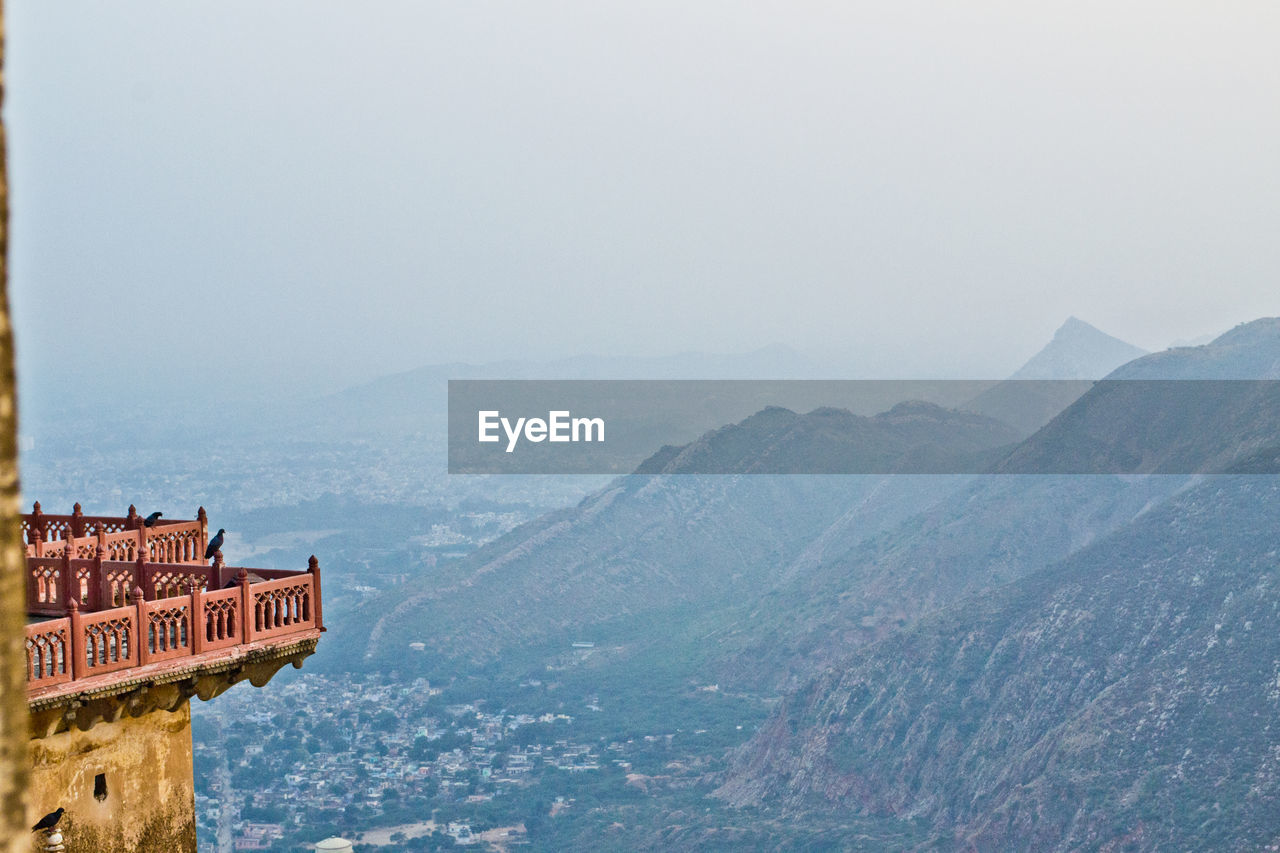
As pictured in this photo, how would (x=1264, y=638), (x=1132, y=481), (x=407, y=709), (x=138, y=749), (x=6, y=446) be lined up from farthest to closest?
(x=407, y=709) < (x=1132, y=481) < (x=1264, y=638) < (x=138, y=749) < (x=6, y=446)

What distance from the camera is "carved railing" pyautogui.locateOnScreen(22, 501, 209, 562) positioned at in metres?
15.7

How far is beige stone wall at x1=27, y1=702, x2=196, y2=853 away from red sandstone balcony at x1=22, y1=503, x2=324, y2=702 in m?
0.66

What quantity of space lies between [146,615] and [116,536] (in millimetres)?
3551

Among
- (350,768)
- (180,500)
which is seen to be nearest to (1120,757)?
(350,768)

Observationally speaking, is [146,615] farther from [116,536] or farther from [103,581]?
[116,536]

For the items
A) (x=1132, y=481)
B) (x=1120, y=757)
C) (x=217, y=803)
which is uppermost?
(x=1132, y=481)

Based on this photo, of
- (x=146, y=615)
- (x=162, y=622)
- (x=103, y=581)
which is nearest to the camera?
(x=146, y=615)

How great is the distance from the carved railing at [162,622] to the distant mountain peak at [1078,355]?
157 m

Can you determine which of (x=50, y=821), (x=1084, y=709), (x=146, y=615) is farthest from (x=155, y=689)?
(x=1084, y=709)

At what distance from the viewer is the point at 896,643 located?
76438mm

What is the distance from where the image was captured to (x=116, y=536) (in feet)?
51.5

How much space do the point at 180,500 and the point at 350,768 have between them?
8829 centimetres

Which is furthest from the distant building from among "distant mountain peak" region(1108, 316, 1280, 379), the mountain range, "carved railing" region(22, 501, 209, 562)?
"distant mountain peak" region(1108, 316, 1280, 379)

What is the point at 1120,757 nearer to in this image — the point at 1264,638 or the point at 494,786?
the point at 1264,638
